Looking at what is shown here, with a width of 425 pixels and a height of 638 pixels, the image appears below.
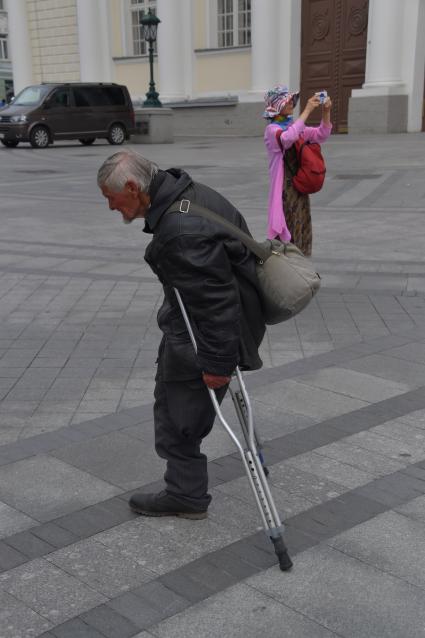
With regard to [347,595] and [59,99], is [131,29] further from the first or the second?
[347,595]

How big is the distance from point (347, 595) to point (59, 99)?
22.6 m

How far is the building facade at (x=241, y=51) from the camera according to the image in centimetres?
2425

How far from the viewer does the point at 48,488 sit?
3.62 m

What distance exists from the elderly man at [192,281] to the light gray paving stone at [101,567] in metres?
0.55

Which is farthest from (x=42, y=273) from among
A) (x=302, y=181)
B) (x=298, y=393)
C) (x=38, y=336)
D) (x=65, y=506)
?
(x=65, y=506)

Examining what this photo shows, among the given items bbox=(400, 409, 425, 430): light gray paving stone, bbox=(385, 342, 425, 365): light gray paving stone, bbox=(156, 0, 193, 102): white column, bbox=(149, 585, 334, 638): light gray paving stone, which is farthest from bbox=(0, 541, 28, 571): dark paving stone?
bbox=(156, 0, 193, 102): white column

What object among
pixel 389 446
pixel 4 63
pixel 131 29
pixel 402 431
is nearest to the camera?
pixel 389 446

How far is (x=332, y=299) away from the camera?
6832 millimetres

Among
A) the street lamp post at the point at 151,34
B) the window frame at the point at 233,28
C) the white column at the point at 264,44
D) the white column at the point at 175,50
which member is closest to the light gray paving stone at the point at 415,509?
the street lamp post at the point at 151,34

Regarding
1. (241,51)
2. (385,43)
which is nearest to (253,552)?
(385,43)

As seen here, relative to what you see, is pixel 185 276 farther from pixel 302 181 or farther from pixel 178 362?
pixel 302 181

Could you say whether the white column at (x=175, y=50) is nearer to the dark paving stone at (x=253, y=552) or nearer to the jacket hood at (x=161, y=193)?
the jacket hood at (x=161, y=193)

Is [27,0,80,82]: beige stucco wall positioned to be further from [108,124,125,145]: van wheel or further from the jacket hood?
the jacket hood

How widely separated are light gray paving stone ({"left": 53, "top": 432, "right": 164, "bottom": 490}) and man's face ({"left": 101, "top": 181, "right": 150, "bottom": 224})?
4.66 feet
